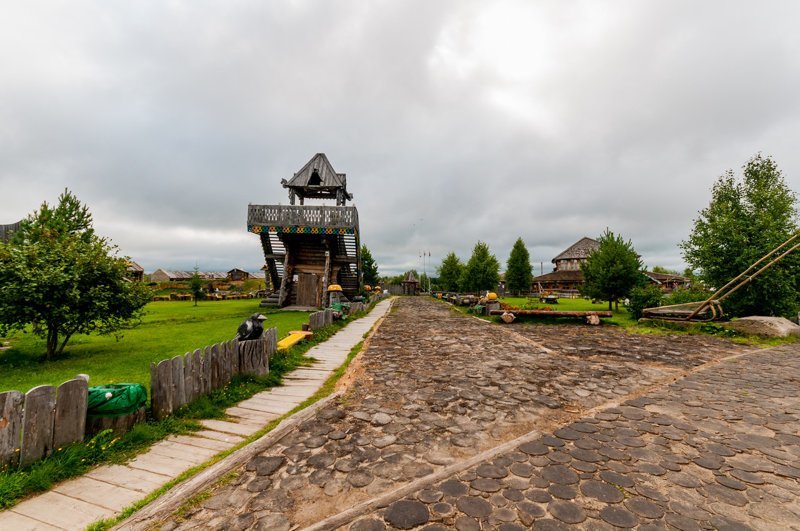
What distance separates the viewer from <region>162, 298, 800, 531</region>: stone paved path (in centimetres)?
289

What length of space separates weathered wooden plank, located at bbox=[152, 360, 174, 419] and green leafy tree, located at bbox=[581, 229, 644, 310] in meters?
25.2

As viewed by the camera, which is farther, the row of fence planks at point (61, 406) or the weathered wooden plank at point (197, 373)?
the weathered wooden plank at point (197, 373)

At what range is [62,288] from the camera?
7.70 m

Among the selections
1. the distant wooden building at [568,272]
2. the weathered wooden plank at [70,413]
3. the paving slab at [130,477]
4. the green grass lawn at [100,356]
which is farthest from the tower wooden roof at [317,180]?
the distant wooden building at [568,272]

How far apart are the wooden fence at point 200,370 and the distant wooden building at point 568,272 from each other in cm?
6035

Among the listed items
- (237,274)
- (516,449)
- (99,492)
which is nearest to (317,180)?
(99,492)

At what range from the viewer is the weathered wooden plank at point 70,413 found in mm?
3590

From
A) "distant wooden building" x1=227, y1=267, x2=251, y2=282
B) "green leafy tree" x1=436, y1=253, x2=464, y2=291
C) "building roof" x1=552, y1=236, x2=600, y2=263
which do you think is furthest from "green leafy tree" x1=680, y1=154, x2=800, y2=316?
"distant wooden building" x1=227, y1=267, x2=251, y2=282

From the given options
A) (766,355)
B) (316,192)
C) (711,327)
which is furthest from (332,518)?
(316,192)

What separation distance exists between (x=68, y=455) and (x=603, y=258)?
87.8 feet

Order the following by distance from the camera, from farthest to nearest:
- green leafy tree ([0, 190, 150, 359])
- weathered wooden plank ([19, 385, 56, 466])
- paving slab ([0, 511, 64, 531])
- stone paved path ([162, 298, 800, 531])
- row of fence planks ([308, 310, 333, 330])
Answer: row of fence planks ([308, 310, 333, 330]) < green leafy tree ([0, 190, 150, 359]) < weathered wooden plank ([19, 385, 56, 466]) < stone paved path ([162, 298, 800, 531]) < paving slab ([0, 511, 64, 531])

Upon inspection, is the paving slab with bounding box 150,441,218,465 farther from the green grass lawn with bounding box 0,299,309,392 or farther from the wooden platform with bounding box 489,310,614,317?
the wooden platform with bounding box 489,310,614,317

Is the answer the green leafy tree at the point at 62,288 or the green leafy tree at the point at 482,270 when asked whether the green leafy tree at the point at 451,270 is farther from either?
the green leafy tree at the point at 62,288

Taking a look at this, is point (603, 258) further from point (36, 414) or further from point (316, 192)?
point (36, 414)
